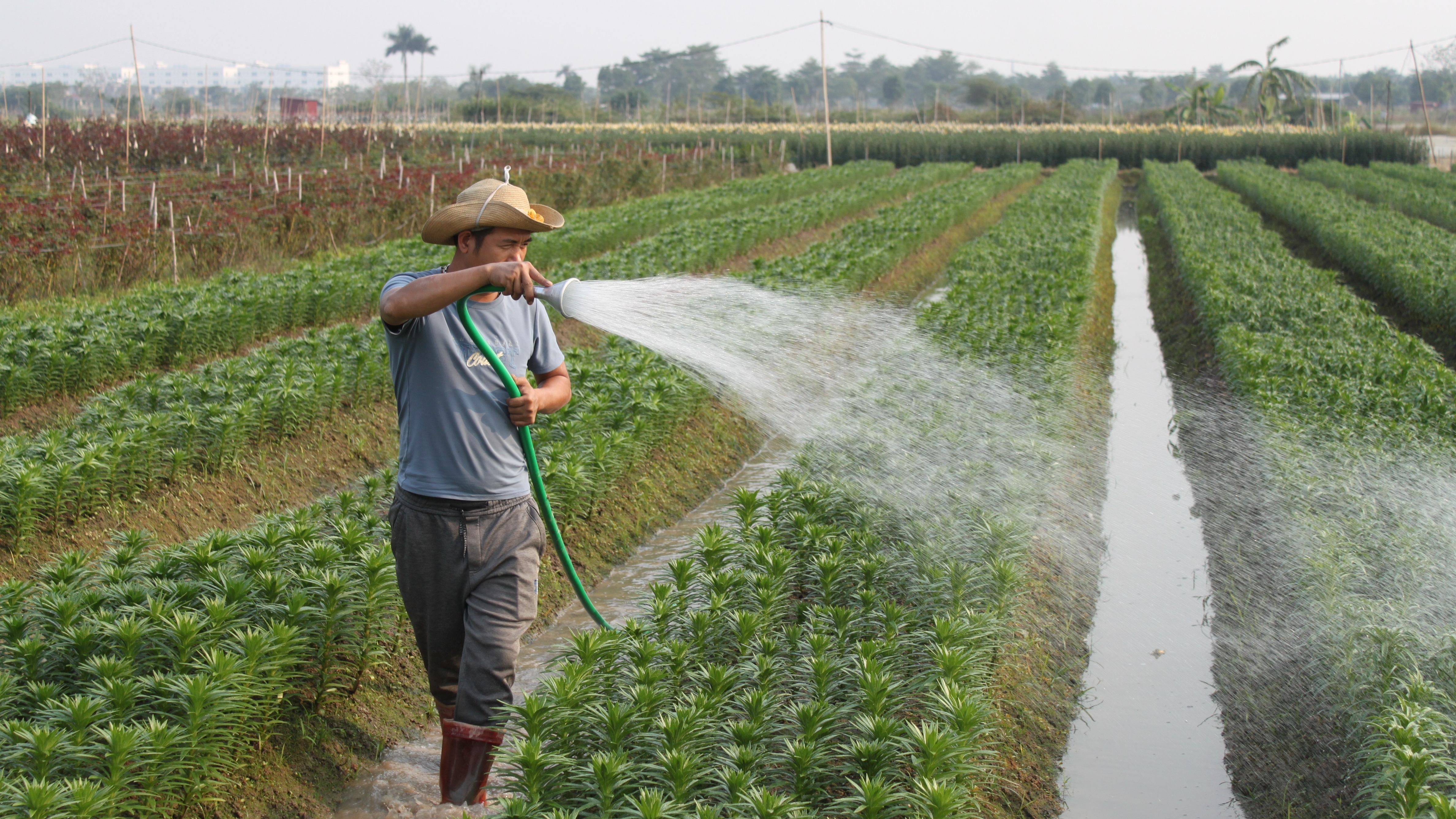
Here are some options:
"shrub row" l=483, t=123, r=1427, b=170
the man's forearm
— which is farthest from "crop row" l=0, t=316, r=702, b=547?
"shrub row" l=483, t=123, r=1427, b=170

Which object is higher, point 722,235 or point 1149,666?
point 722,235

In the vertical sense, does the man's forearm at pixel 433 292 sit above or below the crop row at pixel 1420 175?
below

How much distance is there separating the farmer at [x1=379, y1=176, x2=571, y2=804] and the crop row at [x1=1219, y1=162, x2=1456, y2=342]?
39.5 ft

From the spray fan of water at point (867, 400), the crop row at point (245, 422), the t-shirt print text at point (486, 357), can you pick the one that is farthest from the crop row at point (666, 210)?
the t-shirt print text at point (486, 357)

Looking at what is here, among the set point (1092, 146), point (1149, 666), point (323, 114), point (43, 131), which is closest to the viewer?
point (1149, 666)

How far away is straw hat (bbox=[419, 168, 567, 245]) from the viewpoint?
118 inches

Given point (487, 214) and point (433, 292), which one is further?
point (487, 214)

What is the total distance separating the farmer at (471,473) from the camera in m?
3.07

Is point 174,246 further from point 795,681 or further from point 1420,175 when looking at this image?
point 1420,175

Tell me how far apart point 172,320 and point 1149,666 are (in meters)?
7.73

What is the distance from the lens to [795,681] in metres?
3.56

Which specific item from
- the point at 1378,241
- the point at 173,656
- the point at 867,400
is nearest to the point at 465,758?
the point at 173,656

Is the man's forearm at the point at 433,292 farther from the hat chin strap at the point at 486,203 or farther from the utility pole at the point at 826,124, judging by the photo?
the utility pole at the point at 826,124

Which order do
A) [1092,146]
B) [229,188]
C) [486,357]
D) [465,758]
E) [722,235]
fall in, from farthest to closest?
[1092,146], [229,188], [722,235], [465,758], [486,357]
